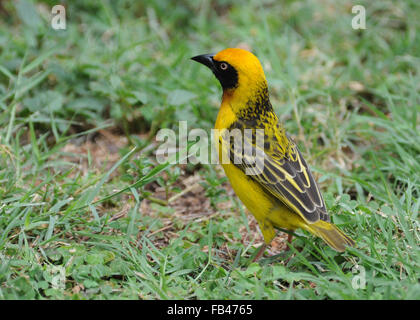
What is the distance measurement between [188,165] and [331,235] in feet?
6.67

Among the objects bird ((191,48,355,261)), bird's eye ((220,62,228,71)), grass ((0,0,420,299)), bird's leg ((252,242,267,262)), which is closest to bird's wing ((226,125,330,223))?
bird ((191,48,355,261))

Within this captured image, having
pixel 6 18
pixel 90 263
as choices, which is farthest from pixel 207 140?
pixel 6 18

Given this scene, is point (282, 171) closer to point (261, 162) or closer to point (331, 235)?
point (261, 162)

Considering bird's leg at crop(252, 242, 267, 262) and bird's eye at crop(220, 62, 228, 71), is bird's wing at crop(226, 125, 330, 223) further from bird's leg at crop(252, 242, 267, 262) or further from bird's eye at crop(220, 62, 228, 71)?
bird's eye at crop(220, 62, 228, 71)

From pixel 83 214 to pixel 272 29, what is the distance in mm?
4428

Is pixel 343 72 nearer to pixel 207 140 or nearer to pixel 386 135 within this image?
pixel 386 135

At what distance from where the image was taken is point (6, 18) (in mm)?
7504

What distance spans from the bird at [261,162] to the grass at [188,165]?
0.24m

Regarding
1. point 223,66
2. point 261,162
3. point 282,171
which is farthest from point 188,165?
point 282,171

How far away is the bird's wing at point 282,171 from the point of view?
3963 mm

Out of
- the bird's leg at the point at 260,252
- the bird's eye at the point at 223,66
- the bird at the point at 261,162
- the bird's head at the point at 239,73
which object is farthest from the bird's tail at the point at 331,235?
the bird's eye at the point at 223,66

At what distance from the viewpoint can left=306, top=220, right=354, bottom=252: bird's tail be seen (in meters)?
3.74

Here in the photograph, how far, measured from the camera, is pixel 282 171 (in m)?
4.16

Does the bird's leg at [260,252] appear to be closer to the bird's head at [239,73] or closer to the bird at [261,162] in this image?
the bird at [261,162]
